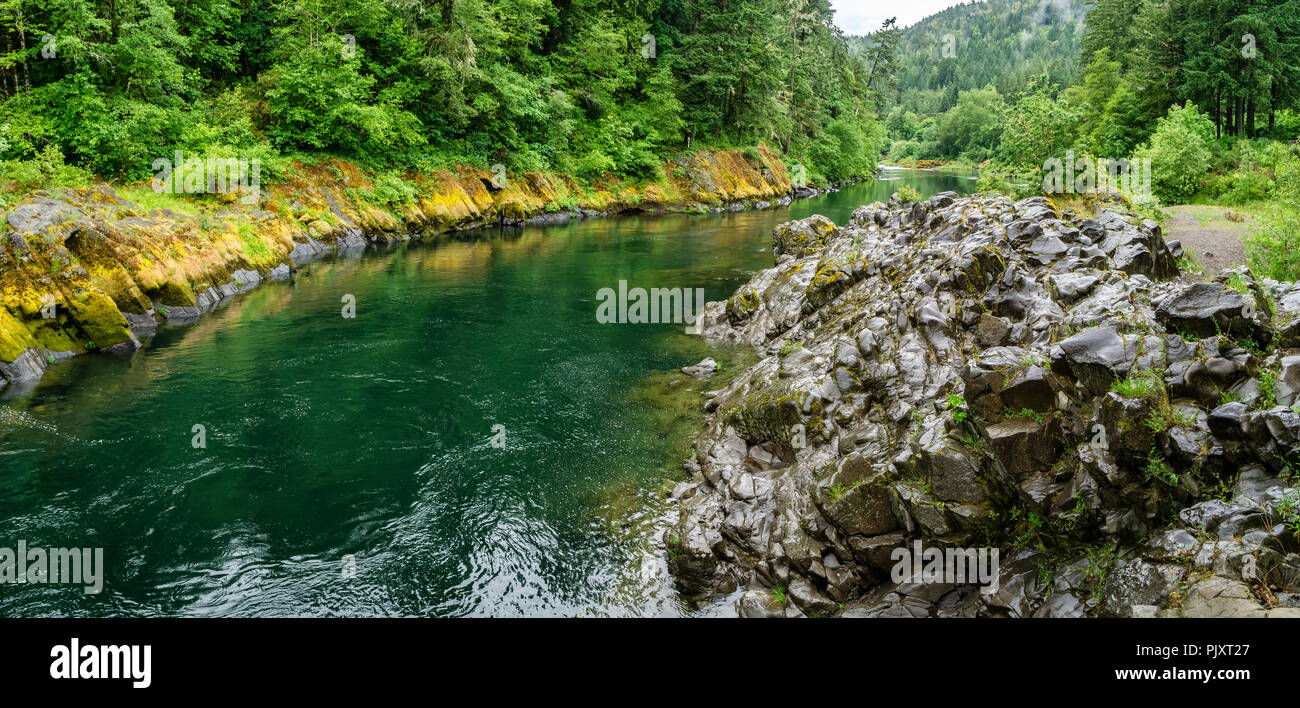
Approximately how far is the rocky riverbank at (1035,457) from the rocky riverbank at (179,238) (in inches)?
698

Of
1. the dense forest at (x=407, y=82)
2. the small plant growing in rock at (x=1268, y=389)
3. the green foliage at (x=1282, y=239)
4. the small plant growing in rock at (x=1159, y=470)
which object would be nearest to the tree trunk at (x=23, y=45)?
the dense forest at (x=407, y=82)

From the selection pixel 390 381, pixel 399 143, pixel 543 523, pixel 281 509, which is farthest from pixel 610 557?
pixel 399 143

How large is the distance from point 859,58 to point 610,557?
362 feet

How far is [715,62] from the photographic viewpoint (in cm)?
5788

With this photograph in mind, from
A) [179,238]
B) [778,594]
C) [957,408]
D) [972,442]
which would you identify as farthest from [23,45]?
[972,442]

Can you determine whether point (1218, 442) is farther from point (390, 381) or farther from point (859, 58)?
point (859, 58)

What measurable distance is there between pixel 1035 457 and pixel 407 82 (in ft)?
142

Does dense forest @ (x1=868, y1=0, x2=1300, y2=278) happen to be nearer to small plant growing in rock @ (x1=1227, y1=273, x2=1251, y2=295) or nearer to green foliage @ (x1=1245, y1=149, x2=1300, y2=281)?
green foliage @ (x1=1245, y1=149, x2=1300, y2=281)

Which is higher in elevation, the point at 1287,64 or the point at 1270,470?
the point at 1287,64

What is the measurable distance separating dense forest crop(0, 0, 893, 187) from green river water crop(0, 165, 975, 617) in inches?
544

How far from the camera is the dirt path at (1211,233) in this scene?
18406mm

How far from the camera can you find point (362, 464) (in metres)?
12.8

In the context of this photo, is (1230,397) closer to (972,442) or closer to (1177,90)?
(972,442)

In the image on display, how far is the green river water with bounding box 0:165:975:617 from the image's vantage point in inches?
370
